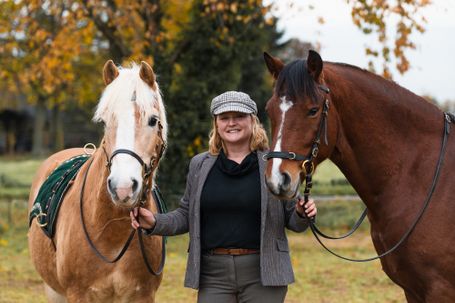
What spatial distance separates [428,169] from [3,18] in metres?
8.29

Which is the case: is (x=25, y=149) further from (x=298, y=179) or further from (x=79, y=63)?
(x=298, y=179)

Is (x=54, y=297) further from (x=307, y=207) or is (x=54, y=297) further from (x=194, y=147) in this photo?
(x=194, y=147)

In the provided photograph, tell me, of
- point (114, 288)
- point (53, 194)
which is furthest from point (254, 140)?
point (53, 194)

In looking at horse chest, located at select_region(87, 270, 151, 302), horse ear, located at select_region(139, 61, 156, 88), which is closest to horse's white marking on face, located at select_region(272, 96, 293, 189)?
horse ear, located at select_region(139, 61, 156, 88)

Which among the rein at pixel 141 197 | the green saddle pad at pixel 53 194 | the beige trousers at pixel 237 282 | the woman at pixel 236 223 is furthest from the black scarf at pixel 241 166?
the green saddle pad at pixel 53 194

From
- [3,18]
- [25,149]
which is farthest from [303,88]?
[25,149]

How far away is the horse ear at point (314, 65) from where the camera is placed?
3.20m

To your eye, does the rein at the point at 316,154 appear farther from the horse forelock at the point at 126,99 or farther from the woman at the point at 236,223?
the horse forelock at the point at 126,99

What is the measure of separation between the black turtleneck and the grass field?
11.0 feet

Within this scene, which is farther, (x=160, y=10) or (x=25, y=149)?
(x=25, y=149)

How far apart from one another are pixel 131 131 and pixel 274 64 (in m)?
0.87

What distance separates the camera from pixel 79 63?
22.9 metres

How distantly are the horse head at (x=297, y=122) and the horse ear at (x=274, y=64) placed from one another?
11 centimetres

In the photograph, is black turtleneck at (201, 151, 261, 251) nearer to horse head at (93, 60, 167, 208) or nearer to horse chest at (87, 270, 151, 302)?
horse head at (93, 60, 167, 208)
